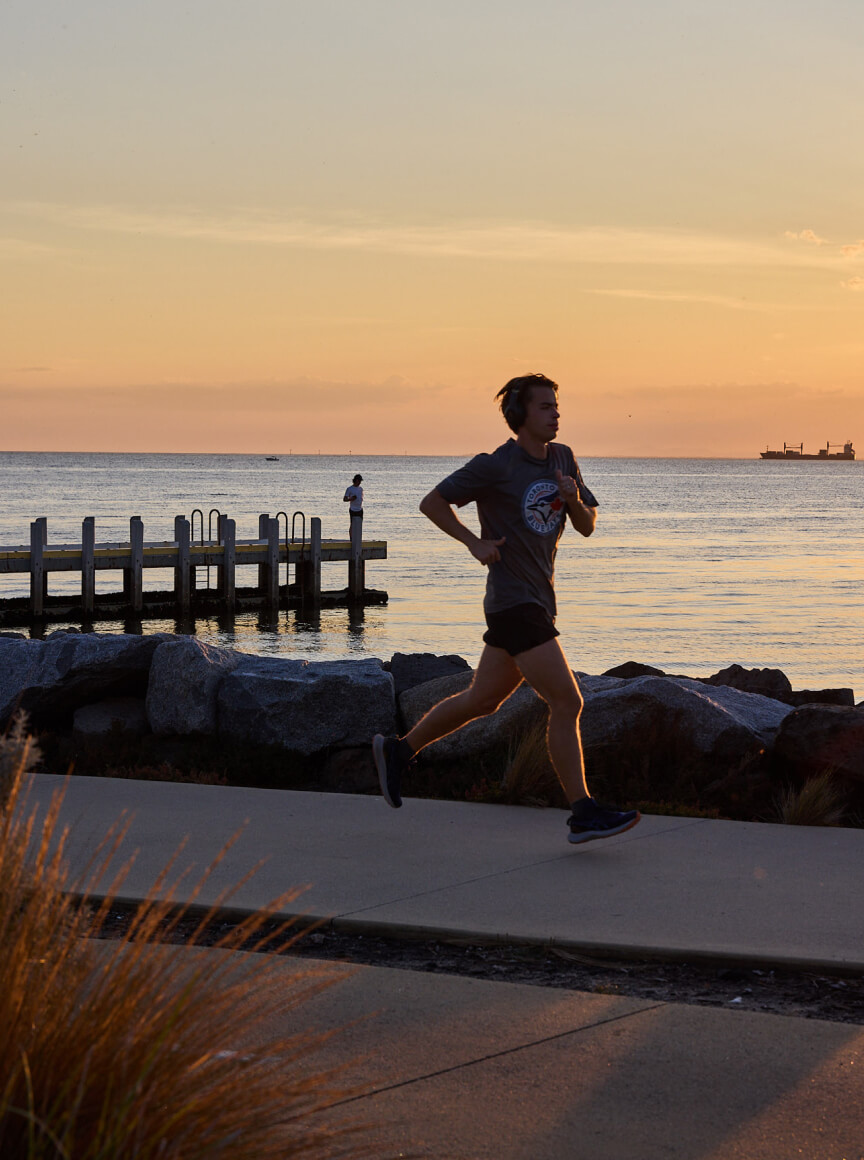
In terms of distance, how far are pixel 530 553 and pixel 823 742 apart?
2.34 meters

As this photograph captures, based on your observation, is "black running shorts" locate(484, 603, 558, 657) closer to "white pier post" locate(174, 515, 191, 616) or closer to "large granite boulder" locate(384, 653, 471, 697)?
"large granite boulder" locate(384, 653, 471, 697)

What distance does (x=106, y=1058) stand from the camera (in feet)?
8.36

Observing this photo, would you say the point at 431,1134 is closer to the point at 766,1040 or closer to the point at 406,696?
the point at 766,1040

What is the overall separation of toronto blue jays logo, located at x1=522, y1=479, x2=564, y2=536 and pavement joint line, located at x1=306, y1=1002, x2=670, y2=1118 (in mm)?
2375

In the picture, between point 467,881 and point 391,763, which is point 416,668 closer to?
point 391,763

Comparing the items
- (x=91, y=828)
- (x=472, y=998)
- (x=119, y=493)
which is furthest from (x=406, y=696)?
(x=119, y=493)

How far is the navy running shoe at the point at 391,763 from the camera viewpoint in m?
6.44

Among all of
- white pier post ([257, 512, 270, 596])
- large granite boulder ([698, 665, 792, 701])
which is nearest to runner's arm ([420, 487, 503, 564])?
large granite boulder ([698, 665, 792, 701])

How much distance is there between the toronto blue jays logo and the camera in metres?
5.98

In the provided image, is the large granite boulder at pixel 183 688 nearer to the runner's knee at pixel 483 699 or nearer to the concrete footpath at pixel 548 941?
the concrete footpath at pixel 548 941

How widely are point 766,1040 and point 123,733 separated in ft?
17.3

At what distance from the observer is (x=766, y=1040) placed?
3.82 meters

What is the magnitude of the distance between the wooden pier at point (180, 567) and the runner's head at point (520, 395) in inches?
884

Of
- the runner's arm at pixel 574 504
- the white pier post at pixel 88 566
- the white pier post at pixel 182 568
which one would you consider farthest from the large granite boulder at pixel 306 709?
the white pier post at pixel 182 568
